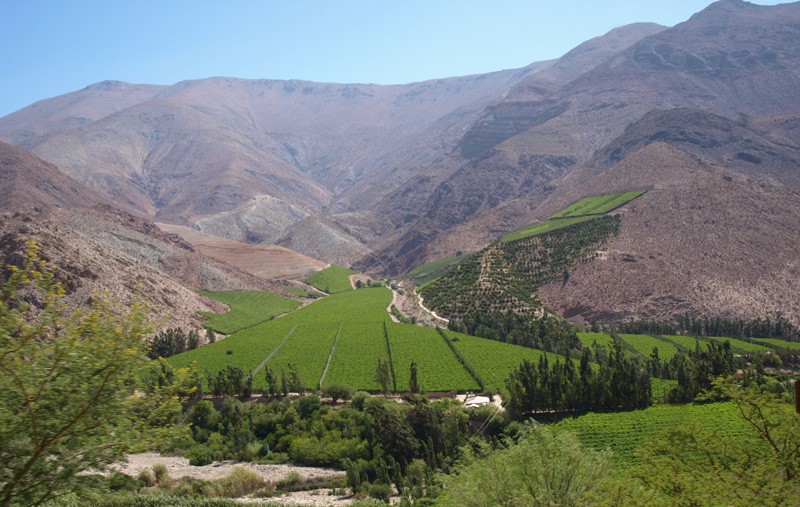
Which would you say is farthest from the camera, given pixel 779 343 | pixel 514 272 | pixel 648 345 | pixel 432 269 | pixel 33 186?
pixel 33 186

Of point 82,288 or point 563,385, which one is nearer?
point 563,385

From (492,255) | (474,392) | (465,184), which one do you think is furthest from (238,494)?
(465,184)

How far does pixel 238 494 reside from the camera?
111ft

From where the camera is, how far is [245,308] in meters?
92.2

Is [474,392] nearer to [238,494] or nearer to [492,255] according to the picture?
[238,494]

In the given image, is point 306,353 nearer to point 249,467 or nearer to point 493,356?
point 493,356

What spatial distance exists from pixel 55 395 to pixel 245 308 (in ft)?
278

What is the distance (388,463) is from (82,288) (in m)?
47.1

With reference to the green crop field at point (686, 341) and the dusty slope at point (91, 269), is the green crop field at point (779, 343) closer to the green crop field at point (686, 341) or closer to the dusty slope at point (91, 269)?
the green crop field at point (686, 341)

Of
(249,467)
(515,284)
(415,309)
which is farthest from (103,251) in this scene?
(515,284)

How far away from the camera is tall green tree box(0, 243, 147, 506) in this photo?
980 centimetres

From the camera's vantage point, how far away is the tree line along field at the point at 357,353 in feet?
171

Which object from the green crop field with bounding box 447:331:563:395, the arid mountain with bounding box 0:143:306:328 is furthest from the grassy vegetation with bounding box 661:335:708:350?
the arid mountain with bounding box 0:143:306:328

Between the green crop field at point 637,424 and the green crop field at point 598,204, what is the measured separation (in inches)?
2962
